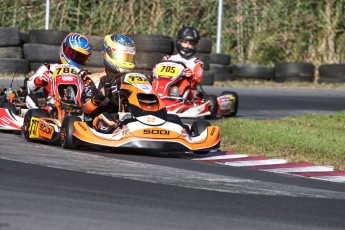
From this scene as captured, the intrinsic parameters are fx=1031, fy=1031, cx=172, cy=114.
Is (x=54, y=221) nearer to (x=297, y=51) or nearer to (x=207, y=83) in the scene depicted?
(x=207, y=83)

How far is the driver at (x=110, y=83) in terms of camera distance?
→ 9273mm

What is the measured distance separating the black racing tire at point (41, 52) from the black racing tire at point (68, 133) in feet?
27.0

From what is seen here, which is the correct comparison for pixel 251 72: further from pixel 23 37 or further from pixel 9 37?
pixel 9 37

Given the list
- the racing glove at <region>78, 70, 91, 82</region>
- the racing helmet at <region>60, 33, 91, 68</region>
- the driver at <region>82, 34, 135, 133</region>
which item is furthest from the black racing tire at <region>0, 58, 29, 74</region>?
the driver at <region>82, 34, 135, 133</region>

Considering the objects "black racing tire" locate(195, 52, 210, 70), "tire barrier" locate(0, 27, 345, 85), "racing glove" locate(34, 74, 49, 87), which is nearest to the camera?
"racing glove" locate(34, 74, 49, 87)

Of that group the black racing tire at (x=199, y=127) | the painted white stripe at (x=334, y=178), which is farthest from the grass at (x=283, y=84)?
the painted white stripe at (x=334, y=178)

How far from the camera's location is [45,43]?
56.4 ft

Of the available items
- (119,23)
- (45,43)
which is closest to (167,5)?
(119,23)

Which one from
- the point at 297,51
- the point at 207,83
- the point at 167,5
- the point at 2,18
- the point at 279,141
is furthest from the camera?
the point at 297,51

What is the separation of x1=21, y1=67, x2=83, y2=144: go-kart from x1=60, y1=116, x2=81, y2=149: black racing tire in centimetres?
23

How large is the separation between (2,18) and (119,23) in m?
2.45

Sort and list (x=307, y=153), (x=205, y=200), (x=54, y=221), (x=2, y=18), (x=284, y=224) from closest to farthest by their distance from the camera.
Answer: (x=54, y=221) → (x=284, y=224) → (x=205, y=200) → (x=307, y=153) → (x=2, y=18)

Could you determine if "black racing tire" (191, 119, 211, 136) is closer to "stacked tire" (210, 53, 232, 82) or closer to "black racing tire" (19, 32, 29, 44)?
"black racing tire" (19, 32, 29, 44)

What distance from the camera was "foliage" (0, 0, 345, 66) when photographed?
2048 centimetres
